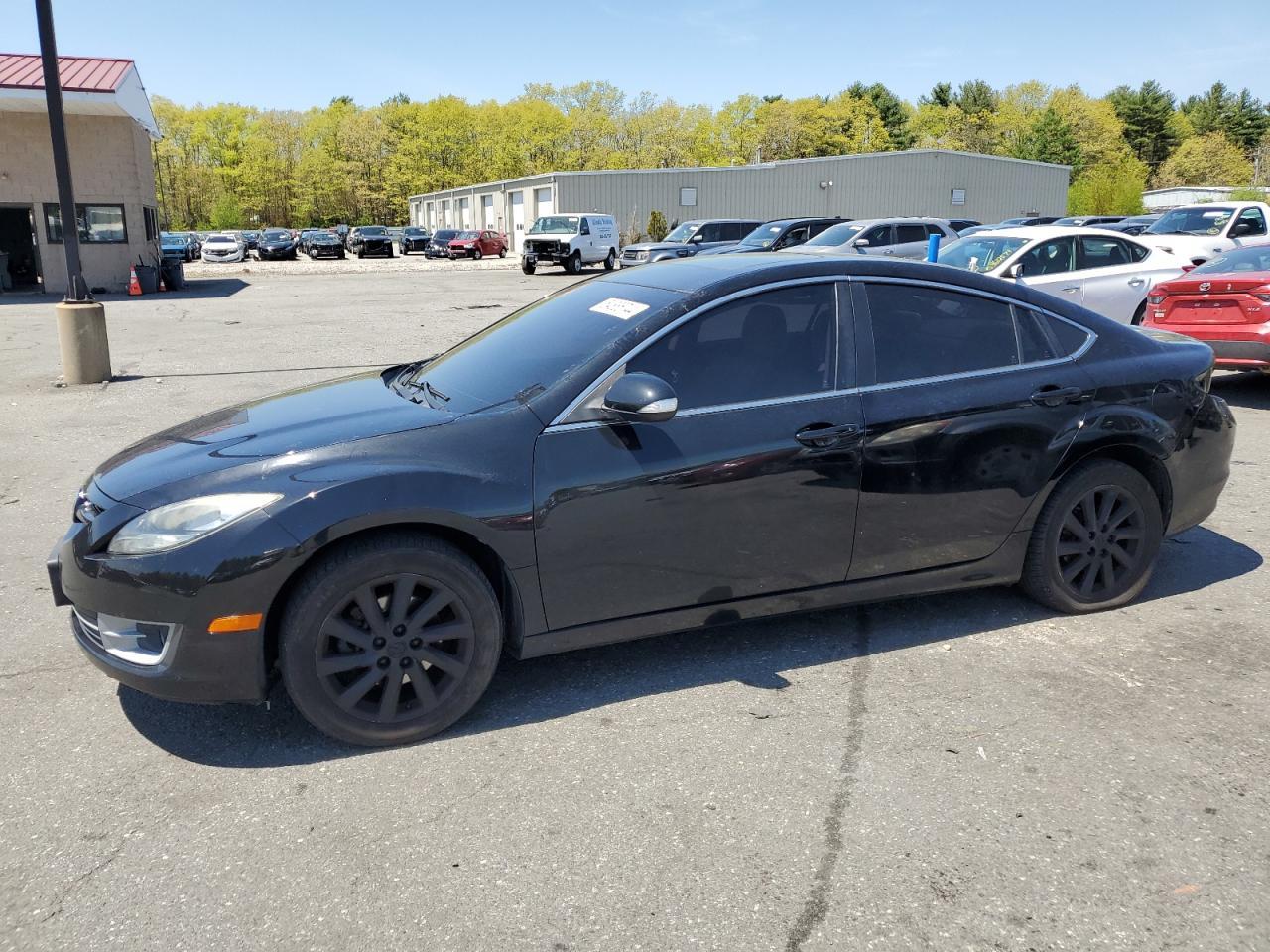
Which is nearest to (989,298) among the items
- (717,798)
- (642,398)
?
(642,398)

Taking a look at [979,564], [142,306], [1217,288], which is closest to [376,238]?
[142,306]

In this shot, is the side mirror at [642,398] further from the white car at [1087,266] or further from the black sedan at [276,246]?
the black sedan at [276,246]

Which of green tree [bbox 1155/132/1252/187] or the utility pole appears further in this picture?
green tree [bbox 1155/132/1252/187]

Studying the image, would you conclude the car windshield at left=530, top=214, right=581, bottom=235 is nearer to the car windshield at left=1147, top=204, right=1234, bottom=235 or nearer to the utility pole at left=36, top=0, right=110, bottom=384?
the car windshield at left=1147, top=204, right=1234, bottom=235

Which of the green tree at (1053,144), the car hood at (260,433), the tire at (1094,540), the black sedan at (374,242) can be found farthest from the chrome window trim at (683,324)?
the green tree at (1053,144)

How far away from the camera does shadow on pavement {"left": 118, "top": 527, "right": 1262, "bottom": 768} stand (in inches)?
134

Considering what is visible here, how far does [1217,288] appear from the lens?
937 centimetres

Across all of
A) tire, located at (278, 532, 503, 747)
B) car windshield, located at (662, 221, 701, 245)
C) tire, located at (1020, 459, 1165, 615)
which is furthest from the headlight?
car windshield, located at (662, 221, 701, 245)

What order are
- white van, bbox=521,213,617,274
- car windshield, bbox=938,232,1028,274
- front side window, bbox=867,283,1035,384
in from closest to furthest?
front side window, bbox=867,283,1035,384
car windshield, bbox=938,232,1028,274
white van, bbox=521,213,617,274

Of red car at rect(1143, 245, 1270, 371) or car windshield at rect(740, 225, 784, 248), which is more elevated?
car windshield at rect(740, 225, 784, 248)

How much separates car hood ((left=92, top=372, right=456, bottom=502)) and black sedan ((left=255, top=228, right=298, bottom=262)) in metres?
47.7

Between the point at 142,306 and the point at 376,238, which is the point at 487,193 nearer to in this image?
the point at 376,238

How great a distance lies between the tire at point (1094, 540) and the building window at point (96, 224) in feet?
91.4

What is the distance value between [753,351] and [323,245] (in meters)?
49.1
